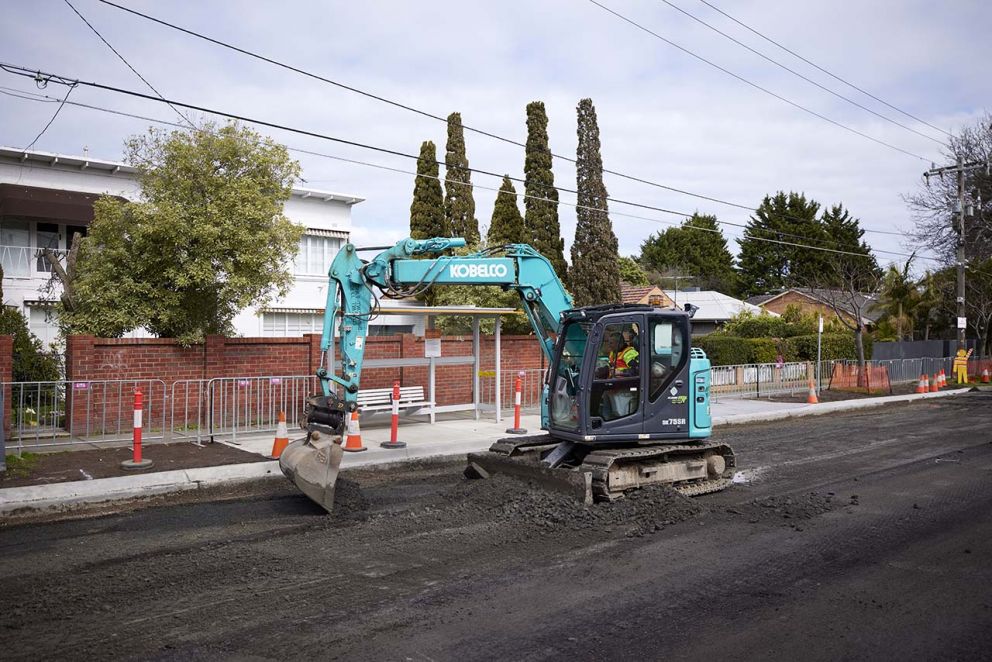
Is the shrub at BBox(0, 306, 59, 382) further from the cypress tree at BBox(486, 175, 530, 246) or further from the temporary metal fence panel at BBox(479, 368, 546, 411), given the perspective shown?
the cypress tree at BBox(486, 175, 530, 246)

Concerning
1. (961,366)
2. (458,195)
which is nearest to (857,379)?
(961,366)

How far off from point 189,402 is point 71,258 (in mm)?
5526

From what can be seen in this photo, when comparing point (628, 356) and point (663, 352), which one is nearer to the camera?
point (628, 356)

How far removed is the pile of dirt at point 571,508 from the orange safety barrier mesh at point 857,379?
67.7ft

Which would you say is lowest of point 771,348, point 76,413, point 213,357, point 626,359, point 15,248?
point 76,413

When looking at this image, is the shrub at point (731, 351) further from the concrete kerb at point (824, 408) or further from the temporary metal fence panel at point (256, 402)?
the temporary metal fence panel at point (256, 402)

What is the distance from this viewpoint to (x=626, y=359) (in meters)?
9.39

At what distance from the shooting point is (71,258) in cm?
1775

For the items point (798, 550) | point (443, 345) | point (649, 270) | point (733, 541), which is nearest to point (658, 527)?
point (733, 541)

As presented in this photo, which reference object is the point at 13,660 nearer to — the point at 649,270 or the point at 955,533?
the point at 955,533

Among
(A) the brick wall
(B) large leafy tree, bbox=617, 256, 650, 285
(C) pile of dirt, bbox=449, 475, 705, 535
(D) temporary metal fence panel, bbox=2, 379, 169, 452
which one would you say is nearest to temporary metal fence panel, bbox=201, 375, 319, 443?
(A) the brick wall

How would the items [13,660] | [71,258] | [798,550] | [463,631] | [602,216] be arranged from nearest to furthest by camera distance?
[13,660], [463,631], [798,550], [71,258], [602,216]

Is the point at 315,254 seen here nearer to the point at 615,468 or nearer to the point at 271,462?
the point at 271,462

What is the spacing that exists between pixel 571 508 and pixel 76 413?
9704 millimetres
